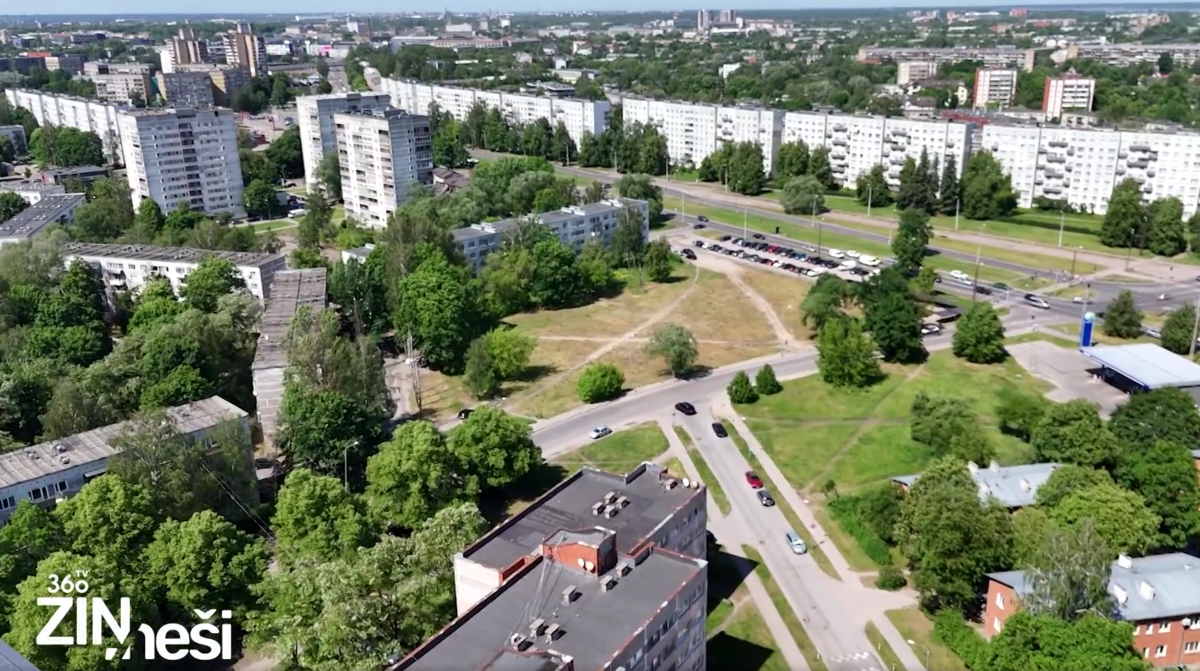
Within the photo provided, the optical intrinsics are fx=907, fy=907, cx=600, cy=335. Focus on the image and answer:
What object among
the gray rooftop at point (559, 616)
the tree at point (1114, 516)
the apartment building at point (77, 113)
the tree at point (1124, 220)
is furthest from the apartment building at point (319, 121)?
the tree at point (1114, 516)

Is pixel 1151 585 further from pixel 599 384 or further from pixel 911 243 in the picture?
pixel 911 243

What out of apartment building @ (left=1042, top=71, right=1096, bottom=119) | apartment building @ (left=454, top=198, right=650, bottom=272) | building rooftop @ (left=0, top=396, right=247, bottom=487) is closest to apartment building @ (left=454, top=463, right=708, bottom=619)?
building rooftop @ (left=0, top=396, right=247, bottom=487)

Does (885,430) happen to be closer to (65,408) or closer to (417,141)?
(65,408)

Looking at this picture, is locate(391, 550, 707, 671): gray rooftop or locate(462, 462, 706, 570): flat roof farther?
locate(462, 462, 706, 570): flat roof

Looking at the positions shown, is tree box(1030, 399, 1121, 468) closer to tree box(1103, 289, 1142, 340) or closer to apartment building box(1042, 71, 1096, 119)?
tree box(1103, 289, 1142, 340)

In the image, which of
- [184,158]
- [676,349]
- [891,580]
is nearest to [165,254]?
[184,158]
